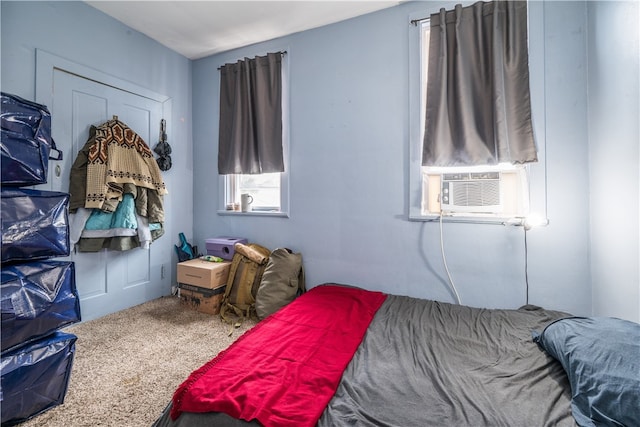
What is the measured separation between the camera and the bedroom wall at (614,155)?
1.38 m

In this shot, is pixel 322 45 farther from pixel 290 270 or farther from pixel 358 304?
pixel 358 304

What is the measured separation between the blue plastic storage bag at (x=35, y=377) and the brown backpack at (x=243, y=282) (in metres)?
1.12

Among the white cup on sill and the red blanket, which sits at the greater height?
the white cup on sill

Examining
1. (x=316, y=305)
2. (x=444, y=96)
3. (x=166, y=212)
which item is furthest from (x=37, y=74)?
(x=444, y=96)

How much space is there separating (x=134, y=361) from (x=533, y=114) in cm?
315

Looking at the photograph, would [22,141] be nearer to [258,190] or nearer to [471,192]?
[258,190]

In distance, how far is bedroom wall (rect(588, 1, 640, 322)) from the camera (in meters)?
1.38

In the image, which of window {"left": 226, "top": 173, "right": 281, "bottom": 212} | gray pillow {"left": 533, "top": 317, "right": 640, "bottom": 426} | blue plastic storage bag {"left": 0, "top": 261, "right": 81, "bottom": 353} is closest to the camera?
gray pillow {"left": 533, "top": 317, "right": 640, "bottom": 426}

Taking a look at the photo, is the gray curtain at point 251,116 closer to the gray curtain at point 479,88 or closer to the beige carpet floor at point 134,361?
the gray curtain at point 479,88

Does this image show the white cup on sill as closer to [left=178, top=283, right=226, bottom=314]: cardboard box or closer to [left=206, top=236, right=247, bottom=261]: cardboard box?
[left=206, top=236, right=247, bottom=261]: cardboard box

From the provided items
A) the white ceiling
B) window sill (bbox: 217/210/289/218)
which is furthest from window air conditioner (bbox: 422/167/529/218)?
the white ceiling

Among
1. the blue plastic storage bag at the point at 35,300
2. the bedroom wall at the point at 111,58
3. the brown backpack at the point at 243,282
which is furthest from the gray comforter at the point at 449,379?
the bedroom wall at the point at 111,58

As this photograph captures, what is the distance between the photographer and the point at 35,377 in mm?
1317

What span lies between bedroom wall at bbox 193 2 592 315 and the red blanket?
2.61 feet
